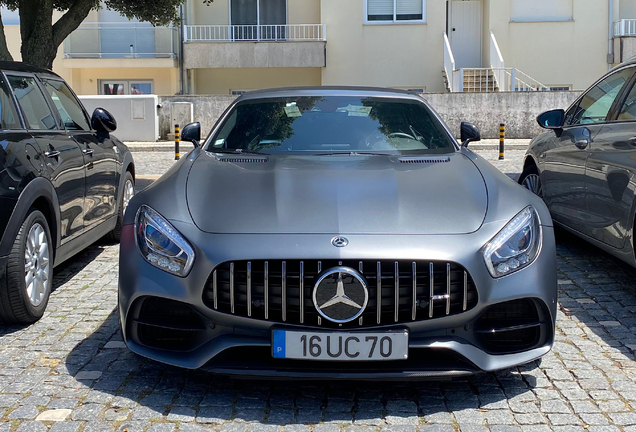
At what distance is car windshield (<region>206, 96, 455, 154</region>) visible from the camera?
4.75 m

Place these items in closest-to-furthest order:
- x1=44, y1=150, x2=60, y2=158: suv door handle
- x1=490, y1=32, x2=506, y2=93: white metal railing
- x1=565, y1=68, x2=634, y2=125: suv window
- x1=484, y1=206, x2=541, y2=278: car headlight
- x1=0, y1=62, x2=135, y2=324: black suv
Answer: x1=484, y1=206, x2=541, y2=278: car headlight → x1=0, y1=62, x2=135, y2=324: black suv → x1=44, y1=150, x2=60, y2=158: suv door handle → x1=565, y1=68, x2=634, y2=125: suv window → x1=490, y1=32, x2=506, y2=93: white metal railing

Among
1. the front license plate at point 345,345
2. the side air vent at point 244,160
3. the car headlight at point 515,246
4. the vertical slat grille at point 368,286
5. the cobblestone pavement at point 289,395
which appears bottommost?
the cobblestone pavement at point 289,395

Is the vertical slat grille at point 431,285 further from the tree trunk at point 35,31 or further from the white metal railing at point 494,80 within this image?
the white metal railing at point 494,80

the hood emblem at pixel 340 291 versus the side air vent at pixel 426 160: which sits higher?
the side air vent at pixel 426 160

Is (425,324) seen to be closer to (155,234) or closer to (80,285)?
(155,234)

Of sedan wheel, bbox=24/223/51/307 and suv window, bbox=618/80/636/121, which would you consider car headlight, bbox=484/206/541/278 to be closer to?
suv window, bbox=618/80/636/121

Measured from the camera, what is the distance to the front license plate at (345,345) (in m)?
3.23

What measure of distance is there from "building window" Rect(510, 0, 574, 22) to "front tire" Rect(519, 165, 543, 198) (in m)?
19.9

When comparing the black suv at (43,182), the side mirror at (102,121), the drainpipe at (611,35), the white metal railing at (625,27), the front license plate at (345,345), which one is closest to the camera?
the front license plate at (345,345)

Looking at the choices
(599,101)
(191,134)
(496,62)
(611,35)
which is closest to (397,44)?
(496,62)

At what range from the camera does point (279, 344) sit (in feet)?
10.7

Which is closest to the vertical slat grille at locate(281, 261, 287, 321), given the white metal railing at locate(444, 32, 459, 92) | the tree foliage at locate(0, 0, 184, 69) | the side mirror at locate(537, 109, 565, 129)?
the side mirror at locate(537, 109, 565, 129)

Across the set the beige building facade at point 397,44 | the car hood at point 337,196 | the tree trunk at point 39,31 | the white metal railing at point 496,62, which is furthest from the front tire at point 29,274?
the beige building facade at point 397,44

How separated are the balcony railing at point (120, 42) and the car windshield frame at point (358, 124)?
22.0m
